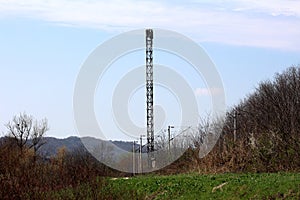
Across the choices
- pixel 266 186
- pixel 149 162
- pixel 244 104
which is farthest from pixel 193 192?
pixel 244 104

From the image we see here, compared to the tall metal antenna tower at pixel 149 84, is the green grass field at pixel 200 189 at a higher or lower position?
lower

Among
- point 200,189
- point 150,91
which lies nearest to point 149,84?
point 150,91

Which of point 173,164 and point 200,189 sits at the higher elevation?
point 173,164

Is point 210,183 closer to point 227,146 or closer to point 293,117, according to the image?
point 227,146

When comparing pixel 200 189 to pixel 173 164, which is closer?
pixel 200 189

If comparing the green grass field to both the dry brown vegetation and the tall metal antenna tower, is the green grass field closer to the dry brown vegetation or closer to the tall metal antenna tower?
the dry brown vegetation

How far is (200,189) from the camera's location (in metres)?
28.1

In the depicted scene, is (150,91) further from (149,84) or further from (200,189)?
(200,189)

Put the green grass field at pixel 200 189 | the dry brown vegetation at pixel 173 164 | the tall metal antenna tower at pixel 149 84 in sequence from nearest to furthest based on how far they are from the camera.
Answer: the green grass field at pixel 200 189 < the dry brown vegetation at pixel 173 164 < the tall metal antenna tower at pixel 149 84

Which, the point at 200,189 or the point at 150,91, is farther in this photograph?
the point at 150,91

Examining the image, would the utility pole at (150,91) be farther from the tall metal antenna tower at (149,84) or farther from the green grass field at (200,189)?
the green grass field at (200,189)

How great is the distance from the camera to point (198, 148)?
145 feet

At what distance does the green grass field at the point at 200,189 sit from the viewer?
929 inches

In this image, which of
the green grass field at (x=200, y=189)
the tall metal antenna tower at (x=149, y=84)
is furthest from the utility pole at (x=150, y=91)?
the green grass field at (x=200, y=189)
